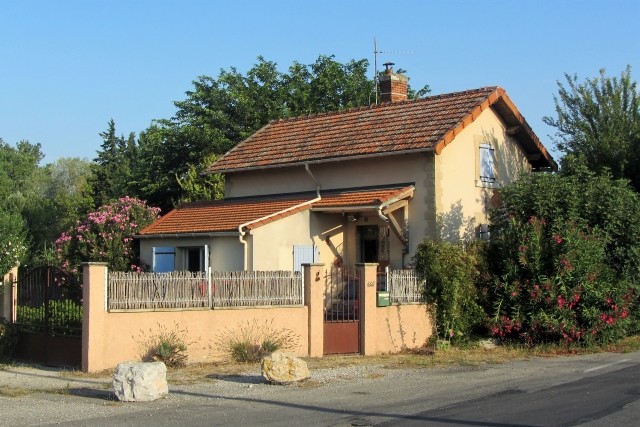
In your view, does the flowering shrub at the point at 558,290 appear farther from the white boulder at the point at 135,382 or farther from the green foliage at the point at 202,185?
the green foliage at the point at 202,185

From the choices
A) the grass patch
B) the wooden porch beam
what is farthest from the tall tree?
the grass patch

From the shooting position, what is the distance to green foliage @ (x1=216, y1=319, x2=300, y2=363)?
1675 centimetres

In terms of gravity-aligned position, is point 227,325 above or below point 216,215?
below

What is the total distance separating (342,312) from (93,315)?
5657 mm

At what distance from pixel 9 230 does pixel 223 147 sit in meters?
9.97

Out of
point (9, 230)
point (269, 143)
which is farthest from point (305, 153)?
point (9, 230)

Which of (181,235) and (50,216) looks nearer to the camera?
(181,235)

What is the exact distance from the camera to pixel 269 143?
88.7 feet

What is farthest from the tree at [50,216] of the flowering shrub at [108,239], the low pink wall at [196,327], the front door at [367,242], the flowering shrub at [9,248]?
the low pink wall at [196,327]

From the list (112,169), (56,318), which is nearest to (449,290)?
(56,318)

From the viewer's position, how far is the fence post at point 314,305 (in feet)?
58.4

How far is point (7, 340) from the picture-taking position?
57.2ft

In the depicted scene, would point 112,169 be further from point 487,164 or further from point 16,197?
point 487,164

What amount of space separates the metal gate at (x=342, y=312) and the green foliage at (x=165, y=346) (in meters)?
3.45
